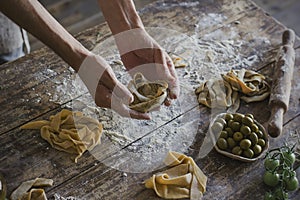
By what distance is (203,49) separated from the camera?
67.1 inches

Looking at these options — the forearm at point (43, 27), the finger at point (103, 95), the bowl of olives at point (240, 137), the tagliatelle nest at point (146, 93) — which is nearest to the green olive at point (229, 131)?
the bowl of olives at point (240, 137)

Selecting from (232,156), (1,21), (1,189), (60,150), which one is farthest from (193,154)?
(1,21)

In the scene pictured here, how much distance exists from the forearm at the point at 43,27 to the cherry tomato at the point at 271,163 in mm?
581

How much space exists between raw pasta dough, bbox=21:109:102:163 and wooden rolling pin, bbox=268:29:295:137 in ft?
1.68

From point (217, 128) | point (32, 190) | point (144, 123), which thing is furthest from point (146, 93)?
point (32, 190)

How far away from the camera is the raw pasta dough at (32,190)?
1.28 meters

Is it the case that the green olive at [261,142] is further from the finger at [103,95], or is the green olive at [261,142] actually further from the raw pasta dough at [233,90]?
the finger at [103,95]

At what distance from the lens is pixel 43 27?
135 cm

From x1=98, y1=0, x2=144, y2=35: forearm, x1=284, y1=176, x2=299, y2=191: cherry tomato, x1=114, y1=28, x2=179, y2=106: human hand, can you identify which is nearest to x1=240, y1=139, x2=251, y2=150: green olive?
x1=284, y1=176, x2=299, y2=191: cherry tomato

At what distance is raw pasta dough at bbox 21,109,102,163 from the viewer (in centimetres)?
140

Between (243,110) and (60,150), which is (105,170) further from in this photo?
(243,110)

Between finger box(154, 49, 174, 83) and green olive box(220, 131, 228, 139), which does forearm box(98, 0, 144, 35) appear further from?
green olive box(220, 131, 228, 139)

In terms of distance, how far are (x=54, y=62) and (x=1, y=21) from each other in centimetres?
29

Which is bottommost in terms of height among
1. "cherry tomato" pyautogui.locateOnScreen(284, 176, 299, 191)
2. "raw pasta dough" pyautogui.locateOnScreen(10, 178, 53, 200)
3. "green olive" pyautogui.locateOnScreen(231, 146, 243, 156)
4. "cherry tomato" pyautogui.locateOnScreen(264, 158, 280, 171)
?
"cherry tomato" pyautogui.locateOnScreen(284, 176, 299, 191)
